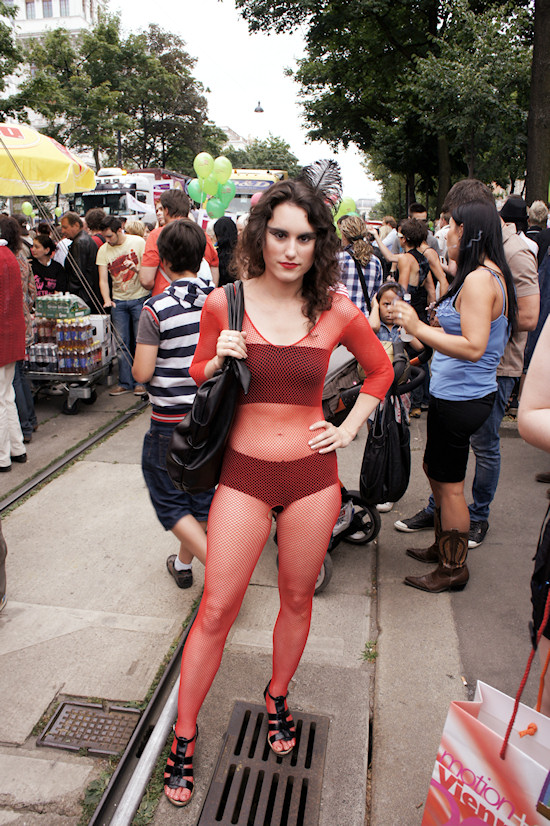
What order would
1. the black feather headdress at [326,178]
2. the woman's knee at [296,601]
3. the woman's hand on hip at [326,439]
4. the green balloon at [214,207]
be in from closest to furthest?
the woman's hand on hip at [326,439], the woman's knee at [296,601], the black feather headdress at [326,178], the green balloon at [214,207]

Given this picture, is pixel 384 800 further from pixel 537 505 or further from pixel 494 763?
pixel 537 505

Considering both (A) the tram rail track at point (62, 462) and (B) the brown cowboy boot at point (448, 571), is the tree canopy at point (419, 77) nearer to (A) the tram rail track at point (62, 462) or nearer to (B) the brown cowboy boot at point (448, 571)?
(A) the tram rail track at point (62, 462)

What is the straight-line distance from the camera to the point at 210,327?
2244 millimetres

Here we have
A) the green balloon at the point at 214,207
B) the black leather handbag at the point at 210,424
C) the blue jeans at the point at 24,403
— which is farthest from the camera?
the green balloon at the point at 214,207

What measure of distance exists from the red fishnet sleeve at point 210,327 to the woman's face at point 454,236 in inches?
58.8

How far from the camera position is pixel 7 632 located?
3182 millimetres

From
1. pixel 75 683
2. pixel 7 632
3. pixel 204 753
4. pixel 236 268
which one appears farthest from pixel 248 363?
pixel 7 632

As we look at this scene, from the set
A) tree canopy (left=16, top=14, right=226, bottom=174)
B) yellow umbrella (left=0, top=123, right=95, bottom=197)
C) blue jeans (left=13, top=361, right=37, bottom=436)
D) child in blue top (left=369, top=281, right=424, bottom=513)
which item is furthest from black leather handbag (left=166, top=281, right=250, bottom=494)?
tree canopy (left=16, top=14, right=226, bottom=174)

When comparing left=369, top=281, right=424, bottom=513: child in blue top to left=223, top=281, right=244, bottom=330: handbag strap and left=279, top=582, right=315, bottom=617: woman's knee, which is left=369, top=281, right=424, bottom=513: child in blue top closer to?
left=223, top=281, right=244, bottom=330: handbag strap

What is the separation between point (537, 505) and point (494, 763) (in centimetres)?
344

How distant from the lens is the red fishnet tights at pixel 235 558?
2.14m

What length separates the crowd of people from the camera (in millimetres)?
2141

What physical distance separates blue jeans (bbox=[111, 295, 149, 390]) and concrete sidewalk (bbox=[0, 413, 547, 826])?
10.1 feet

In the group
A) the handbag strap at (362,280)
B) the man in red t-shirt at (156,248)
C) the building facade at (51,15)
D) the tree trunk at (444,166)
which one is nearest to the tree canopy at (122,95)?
the tree trunk at (444,166)
